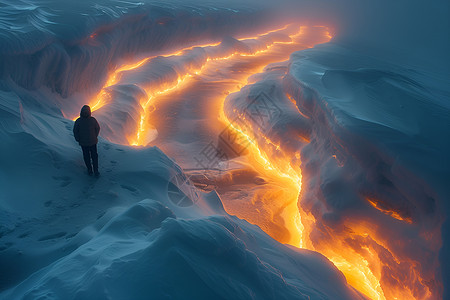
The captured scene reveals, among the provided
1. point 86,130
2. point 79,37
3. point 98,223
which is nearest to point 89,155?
point 86,130

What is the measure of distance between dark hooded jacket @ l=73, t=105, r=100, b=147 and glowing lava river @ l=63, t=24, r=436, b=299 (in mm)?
2826

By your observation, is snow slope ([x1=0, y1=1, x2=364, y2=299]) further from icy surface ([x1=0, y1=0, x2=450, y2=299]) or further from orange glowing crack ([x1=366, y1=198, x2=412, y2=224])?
orange glowing crack ([x1=366, y1=198, x2=412, y2=224])

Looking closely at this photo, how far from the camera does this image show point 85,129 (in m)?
3.50

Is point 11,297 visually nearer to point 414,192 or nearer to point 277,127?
point 414,192

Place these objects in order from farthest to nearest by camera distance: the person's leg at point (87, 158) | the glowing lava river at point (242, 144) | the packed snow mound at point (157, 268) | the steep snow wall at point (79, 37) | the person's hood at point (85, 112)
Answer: the steep snow wall at point (79, 37) → the glowing lava river at point (242, 144) → the person's leg at point (87, 158) → the person's hood at point (85, 112) → the packed snow mound at point (157, 268)

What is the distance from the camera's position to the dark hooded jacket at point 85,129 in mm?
3471

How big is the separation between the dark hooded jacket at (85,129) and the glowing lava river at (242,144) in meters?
2.83

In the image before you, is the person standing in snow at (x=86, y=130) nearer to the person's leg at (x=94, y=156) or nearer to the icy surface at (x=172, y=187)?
the person's leg at (x=94, y=156)

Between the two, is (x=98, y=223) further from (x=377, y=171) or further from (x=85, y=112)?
(x=377, y=171)

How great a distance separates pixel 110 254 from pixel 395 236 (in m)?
3.76

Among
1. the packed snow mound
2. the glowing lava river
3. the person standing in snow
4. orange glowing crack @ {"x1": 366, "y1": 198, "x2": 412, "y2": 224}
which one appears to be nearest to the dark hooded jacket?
the person standing in snow

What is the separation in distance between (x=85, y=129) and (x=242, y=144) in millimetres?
4910

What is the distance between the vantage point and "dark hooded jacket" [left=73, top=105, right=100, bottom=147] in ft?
11.4

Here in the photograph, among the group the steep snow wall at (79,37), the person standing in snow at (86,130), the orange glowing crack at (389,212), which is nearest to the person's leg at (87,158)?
the person standing in snow at (86,130)
